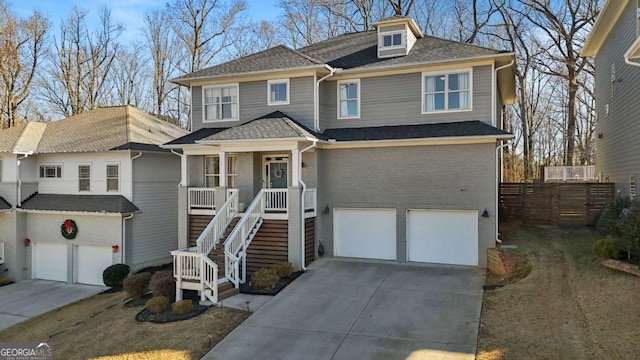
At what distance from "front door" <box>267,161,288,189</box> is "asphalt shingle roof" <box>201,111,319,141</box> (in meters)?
1.83

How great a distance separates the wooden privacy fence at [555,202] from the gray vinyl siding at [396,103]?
4635 mm

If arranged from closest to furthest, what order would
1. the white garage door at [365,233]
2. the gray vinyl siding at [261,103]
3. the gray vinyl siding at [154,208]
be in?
the white garage door at [365,233], the gray vinyl siding at [261,103], the gray vinyl siding at [154,208]

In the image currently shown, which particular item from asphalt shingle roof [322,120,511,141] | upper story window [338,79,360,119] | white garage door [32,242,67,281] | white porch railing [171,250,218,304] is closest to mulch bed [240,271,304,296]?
white porch railing [171,250,218,304]

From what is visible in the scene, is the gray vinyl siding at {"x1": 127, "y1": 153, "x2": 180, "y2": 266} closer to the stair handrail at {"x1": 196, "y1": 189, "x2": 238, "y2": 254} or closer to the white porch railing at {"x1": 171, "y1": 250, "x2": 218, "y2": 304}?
the stair handrail at {"x1": 196, "y1": 189, "x2": 238, "y2": 254}

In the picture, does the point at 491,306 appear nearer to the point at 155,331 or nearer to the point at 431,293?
the point at 431,293

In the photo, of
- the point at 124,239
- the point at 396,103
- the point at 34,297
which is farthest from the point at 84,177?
the point at 396,103

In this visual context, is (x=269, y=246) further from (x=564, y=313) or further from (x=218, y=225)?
(x=564, y=313)

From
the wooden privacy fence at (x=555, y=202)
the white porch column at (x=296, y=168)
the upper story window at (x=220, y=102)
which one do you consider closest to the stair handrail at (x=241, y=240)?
the white porch column at (x=296, y=168)

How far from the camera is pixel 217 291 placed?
12.0 m

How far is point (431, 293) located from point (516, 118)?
28.3m

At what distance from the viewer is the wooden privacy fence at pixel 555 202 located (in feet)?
54.3

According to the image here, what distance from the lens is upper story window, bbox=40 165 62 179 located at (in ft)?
67.7

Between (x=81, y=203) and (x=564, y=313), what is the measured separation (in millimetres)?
18424

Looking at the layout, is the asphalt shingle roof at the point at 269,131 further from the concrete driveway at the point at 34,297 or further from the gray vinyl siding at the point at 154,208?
the concrete driveway at the point at 34,297
